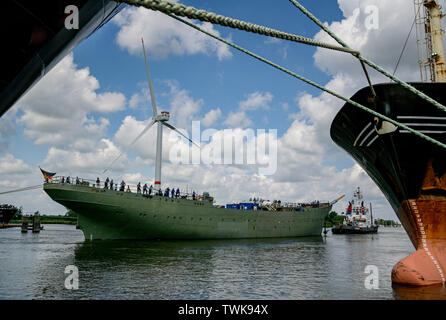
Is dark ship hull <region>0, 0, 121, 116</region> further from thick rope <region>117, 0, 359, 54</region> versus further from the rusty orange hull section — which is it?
the rusty orange hull section

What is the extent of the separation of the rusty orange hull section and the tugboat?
64381 millimetres

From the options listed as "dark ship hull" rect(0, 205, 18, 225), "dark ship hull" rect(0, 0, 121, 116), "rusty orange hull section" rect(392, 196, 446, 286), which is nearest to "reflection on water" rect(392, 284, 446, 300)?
"rusty orange hull section" rect(392, 196, 446, 286)

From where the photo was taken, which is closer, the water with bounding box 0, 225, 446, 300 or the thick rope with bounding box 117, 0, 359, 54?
the thick rope with bounding box 117, 0, 359, 54

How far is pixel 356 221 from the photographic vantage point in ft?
250

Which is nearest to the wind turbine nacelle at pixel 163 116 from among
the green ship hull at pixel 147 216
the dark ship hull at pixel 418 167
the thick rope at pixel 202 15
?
the green ship hull at pixel 147 216

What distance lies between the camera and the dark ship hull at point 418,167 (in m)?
11.5

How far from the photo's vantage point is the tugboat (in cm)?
7162

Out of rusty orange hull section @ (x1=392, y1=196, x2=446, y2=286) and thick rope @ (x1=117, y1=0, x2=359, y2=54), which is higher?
thick rope @ (x1=117, y1=0, x2=359, y2=54)

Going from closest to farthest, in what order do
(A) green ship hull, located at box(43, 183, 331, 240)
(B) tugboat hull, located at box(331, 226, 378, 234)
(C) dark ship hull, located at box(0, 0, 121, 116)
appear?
1. (C) dark ship hull, located at box(0, 0, 121, 116)
2. (A) green ship hull, located at box(43, 183, 331, 240)
3. (B) tugboat hull, located at box(331, 226, 378, 234)

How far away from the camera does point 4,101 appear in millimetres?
6086

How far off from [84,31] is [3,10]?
5.39ft

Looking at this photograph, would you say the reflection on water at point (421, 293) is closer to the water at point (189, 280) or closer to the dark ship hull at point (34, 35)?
the water at point (189, 280)
